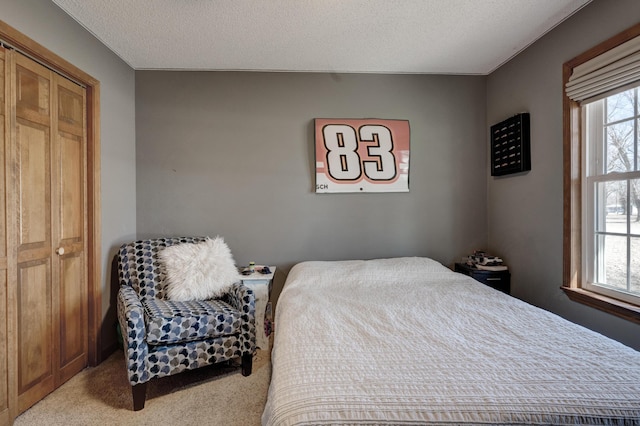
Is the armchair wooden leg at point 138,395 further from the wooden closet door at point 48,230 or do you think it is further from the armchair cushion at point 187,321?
the wooden closet door at point 48,230

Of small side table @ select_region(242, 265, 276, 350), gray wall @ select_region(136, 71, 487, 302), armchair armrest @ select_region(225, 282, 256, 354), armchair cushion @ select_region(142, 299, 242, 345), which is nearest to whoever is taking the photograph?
armchair cushion @ select_region(142, 299, 242, 345)

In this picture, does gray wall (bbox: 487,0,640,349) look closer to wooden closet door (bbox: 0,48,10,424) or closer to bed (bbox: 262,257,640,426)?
bed (bbox: 262,257,640,426)

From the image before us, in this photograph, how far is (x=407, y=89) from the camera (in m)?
2.89

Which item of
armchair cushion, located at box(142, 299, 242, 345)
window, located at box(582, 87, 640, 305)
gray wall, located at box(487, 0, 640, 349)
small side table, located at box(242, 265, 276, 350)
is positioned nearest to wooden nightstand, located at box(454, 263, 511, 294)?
gray wall, located at box(487, 0, 640, 349)


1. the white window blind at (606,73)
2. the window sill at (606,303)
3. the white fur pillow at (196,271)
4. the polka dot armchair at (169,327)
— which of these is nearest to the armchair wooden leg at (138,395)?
the polka dot armchair at (169,327)

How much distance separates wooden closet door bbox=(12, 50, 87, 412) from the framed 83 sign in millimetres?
1916

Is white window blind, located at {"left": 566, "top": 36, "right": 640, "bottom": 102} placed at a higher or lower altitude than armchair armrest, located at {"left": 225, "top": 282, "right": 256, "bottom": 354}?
higher

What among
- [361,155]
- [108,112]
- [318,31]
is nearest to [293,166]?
[361,155]

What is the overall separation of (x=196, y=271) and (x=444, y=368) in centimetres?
182

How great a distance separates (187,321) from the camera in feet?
6.09

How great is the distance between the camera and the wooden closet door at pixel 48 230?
169 centimetres

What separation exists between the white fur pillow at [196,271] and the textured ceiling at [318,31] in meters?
1.65

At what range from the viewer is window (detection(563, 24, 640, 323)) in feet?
5.62

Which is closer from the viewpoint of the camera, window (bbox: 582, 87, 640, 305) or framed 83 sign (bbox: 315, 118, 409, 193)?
window (bbox: 582, 87, 640, 305)
